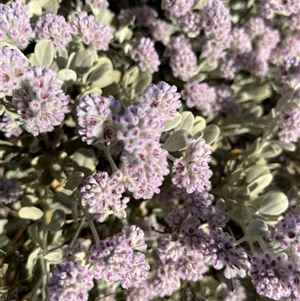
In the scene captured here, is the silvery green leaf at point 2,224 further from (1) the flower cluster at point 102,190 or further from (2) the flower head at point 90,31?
(2) the flower head at point 90,31

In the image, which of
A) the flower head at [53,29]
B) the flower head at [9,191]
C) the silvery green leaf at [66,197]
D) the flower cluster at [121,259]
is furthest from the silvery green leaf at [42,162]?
the flower cluster at [121,259]

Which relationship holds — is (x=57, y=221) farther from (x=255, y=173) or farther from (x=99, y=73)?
(x=255, y=173)

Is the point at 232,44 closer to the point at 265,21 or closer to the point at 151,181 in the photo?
the point at 265,21

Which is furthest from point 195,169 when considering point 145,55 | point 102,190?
point 145,55

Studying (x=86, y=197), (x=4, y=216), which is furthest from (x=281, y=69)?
(x=4, y=216)

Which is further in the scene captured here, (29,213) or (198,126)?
(198,126)
